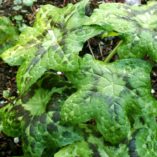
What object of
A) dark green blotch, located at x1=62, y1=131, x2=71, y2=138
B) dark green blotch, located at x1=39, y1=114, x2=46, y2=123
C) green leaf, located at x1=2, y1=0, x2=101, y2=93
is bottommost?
dark green blotch, located at x1=62, y1=131, x2=71, y2=138

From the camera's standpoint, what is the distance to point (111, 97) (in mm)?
1609

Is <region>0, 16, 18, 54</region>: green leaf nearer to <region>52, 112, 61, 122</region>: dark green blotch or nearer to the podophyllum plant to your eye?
the podophyllum plant

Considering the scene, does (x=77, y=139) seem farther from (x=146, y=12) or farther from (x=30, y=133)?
(x=146, y=12)

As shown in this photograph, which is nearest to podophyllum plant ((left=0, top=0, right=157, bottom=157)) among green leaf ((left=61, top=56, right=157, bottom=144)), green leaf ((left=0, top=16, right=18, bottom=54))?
green leaf ((left=61, top=56, right=157, bottom=144))

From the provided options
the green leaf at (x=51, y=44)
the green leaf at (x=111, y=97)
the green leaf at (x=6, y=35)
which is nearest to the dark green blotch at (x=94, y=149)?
the green leaf at (x=111, y=97)

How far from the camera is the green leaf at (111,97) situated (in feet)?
5.21

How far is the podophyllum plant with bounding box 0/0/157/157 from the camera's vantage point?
1612 millimetres

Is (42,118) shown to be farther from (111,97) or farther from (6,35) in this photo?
(6,35)

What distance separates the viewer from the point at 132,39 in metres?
1.66

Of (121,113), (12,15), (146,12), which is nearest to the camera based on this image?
(121,113)

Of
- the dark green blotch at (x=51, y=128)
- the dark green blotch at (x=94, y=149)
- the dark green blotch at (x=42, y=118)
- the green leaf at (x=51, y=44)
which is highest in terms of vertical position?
the green leaf at (x=51, y=44)

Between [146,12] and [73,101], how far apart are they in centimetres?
47

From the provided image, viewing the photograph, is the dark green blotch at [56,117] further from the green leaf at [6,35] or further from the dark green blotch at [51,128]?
the green leaf at [6,35]

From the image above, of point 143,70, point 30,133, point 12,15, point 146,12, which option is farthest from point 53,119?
point 12,15
